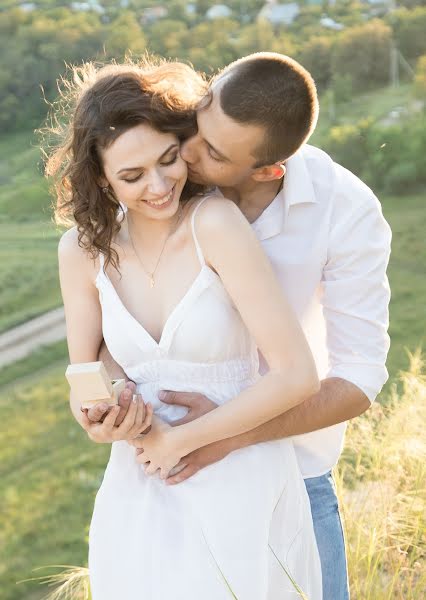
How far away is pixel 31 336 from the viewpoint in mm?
7402

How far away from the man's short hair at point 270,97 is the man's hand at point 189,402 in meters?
0.47

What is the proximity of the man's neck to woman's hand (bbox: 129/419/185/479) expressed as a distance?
0.46 metres

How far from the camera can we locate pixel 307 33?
28.0 feet

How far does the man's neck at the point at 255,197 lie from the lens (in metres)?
1.85

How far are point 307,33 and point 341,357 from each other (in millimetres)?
7173

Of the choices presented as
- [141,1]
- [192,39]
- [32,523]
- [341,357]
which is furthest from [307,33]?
[341,357]

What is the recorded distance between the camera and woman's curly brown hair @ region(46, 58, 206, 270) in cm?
165

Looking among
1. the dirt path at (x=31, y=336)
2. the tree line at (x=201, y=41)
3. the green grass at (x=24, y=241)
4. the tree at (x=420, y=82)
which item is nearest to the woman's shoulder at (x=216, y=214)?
the dirt path at (x=31, y=336)

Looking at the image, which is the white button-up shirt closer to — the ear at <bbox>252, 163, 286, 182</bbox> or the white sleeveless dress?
the ear at <bbox>252, 163, 286, 182</bbox>

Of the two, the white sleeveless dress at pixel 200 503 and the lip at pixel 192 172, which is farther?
the lip at pixel 192 172

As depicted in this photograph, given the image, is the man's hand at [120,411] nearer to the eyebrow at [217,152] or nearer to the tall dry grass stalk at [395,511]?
the eyebrow at [217,152]

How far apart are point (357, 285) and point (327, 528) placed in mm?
536

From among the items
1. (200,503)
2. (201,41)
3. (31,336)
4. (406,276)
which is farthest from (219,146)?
(201,41)

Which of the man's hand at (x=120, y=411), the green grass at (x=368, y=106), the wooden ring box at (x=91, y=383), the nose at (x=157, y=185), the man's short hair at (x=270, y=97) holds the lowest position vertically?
the green grass at (x=368, y=106)
